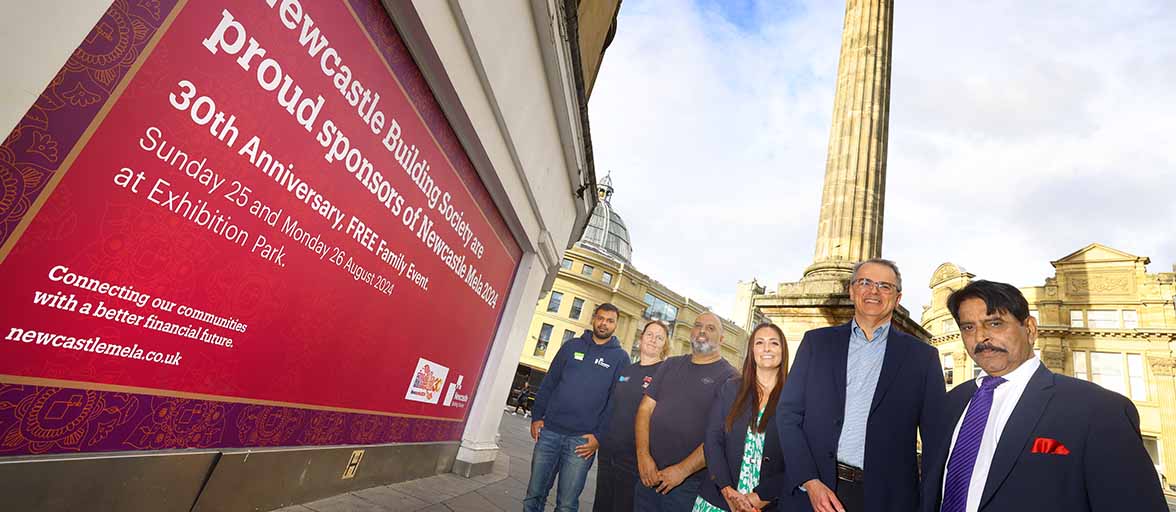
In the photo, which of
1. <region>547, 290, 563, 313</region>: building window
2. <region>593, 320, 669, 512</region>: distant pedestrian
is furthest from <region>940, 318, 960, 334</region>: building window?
<region>593, 320, 669, 512</region>: distant pedestrian

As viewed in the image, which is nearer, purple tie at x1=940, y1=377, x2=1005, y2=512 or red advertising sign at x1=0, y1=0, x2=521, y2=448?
red advertising sign at x1=0, y1=0, x2=521, y2=448

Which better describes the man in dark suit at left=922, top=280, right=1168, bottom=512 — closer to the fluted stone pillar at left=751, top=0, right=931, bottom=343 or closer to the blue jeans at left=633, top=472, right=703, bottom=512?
the blue jeans at left=633, top=472, right=703, bottom=512

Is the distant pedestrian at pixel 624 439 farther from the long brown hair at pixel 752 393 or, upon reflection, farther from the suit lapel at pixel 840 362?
the suit lapel at pixel 840 362

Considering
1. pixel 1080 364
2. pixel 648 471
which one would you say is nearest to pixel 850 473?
pixel 648 471

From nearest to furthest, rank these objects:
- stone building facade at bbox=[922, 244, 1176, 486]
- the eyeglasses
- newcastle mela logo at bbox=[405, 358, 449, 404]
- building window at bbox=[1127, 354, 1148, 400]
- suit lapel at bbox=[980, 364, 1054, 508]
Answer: suit lapel at bbox=[980, 364, 1054, 508] → the eyeglasses → newcastle mela logo at bbox=[405, 358, 449, 404] → stone building facade at bbox=[922, 244, 1176, 486] → building window at bbox=[1127, 354, 1148, 400]

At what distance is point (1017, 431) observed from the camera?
5.50 feet

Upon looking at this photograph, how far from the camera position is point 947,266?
91.4ft

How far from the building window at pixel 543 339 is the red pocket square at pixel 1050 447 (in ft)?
114

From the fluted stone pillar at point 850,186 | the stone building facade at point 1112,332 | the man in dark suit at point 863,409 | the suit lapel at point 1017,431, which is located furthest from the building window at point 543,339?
the suit lapel at point 1017,431

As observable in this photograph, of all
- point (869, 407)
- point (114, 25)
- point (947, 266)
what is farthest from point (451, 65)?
point (947, 266)

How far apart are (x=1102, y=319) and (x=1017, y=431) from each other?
33893 millimetres

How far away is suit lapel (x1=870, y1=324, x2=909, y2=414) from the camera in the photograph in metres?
2.11

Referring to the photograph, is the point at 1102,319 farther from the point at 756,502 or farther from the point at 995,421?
the point at 756,502

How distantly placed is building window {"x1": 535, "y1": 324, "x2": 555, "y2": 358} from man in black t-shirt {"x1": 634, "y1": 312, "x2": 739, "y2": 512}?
33.0 meters
